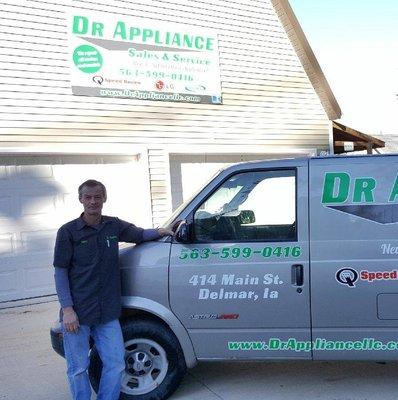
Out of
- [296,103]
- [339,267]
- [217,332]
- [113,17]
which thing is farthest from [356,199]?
[296,103]

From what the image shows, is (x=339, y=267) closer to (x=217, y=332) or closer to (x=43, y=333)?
(x=217, y=332)

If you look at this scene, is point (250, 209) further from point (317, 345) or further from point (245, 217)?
point (317, 345)

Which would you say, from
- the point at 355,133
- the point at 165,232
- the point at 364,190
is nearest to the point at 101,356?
the point at 165,232

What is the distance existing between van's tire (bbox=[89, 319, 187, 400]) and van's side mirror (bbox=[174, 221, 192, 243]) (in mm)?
699

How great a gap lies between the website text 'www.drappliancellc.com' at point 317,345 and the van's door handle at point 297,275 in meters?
0.43

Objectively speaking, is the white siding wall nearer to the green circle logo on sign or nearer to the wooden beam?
the green circle logo on sign

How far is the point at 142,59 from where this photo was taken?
28.2ft

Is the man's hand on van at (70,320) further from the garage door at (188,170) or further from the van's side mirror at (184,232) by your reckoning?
the garage door at (188,170)

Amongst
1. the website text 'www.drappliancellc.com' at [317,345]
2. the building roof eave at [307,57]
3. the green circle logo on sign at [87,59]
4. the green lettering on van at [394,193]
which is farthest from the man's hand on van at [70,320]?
the building roof eave at [307,57]

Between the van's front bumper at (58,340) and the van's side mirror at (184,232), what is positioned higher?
the van's side mirror at (184,232)

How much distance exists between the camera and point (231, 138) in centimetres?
950

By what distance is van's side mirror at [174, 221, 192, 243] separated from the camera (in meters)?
3.76

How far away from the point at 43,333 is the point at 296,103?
693 cm

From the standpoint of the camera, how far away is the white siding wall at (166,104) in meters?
7.56
